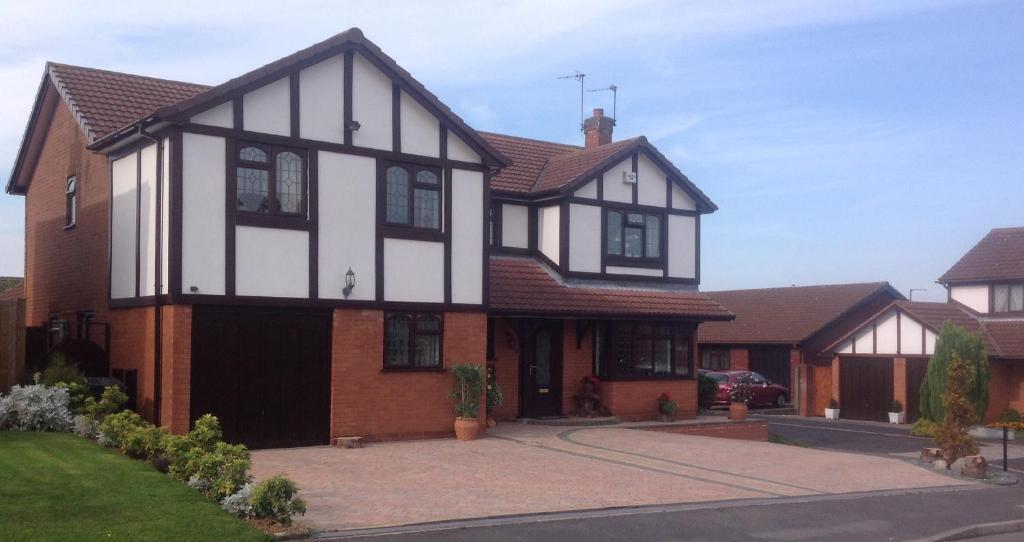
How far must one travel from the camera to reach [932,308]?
3391 cm

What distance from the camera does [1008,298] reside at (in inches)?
1393

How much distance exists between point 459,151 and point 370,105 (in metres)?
2.06

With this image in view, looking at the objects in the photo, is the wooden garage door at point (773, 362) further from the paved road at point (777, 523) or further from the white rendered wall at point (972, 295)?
the paved road at point (777, 523)

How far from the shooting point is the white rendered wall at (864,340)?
3447 cm

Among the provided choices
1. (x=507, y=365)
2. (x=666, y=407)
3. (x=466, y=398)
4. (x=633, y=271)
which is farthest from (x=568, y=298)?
(x=466, y=398)

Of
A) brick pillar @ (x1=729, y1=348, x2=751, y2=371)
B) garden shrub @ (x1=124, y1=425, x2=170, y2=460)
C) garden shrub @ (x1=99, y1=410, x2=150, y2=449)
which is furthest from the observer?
brick pillar @ (x1=729, y1=348, x2=751, y2=371)

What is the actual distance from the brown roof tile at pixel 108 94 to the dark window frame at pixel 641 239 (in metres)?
10.0

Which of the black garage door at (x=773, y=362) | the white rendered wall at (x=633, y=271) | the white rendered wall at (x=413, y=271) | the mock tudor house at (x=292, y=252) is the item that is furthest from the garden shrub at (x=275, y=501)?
the black garage door at (x=773, y=362)

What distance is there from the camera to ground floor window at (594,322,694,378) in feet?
78.4

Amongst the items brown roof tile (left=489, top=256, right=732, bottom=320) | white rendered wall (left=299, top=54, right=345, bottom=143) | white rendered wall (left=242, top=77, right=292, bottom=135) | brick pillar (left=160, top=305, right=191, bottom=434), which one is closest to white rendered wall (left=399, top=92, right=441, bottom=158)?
white rendered wall (left=299, top=54, right=345, bottom=143)

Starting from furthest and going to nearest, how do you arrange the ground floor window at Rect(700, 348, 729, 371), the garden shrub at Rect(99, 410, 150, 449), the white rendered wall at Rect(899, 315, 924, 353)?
the ground floor window at Rect(700, 348, 729, 371) < the white rendered wall at Rect(899, 315, 924, 353) < the garden shrub at Rect(99, 410, 150, 449)

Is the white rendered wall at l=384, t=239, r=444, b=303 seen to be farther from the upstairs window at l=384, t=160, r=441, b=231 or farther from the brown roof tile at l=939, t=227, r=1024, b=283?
the brown roof tile at l=939, t=227, r=1024, b=283

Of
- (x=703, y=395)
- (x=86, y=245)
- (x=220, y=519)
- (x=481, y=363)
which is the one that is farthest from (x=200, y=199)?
(x=703, y=395)

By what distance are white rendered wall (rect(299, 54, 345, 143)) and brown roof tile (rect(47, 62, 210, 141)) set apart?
123 inches
